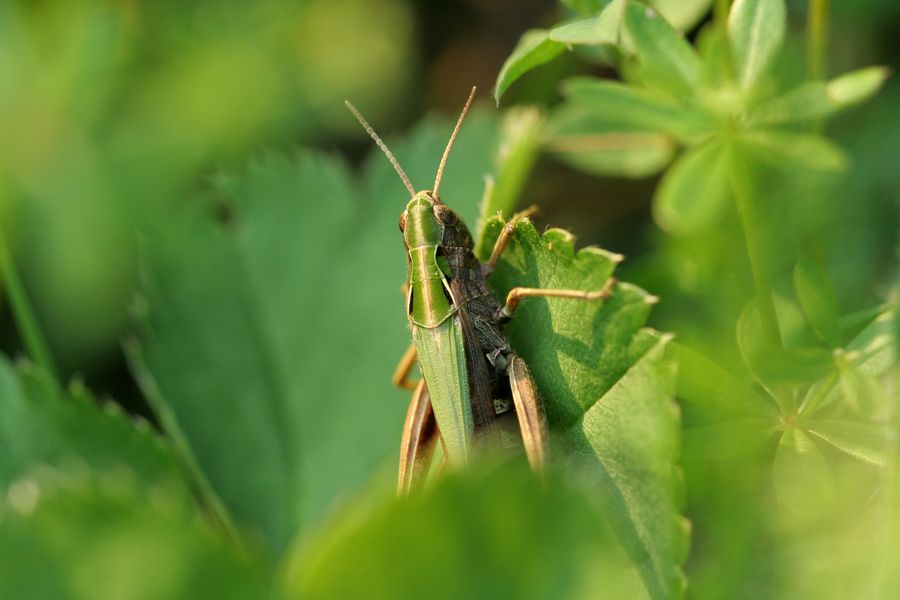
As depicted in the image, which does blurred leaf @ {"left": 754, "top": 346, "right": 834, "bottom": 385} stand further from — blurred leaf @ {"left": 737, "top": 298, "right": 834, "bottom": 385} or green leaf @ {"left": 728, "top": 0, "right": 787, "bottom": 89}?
green leaf @ {"left": 728, "top": 0, "right": 787, "bottom": 89}

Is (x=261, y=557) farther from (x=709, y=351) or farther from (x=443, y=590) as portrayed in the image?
(x=709, y=351)

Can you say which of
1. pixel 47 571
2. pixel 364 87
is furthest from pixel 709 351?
pixel 364 87

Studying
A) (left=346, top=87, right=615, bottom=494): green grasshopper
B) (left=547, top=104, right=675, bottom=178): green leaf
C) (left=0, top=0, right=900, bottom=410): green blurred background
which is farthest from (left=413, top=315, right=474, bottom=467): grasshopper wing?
(left=0, top=0, right=900, bottom=410): green blurred background

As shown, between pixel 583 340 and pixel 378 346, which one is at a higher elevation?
pixel 378 346

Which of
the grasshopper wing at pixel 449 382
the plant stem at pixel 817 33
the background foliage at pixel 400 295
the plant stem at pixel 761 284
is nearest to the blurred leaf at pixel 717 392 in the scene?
the background foliage at pixel 400 295

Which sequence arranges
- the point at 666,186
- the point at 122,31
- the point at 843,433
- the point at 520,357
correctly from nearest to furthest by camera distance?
1. the point at 843,433
2. the point at 520,357
3. the point at 666,186
4. the point at 122,31

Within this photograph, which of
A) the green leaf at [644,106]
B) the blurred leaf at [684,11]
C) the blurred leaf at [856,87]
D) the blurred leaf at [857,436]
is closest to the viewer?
the blurred leaf at [857,436]

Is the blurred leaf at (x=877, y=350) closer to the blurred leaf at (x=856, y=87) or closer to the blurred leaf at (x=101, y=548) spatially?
the blurred leaf at (x=856, y=87)

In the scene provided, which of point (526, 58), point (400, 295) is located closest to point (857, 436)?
point (526, 58)
